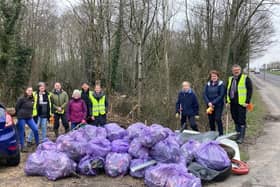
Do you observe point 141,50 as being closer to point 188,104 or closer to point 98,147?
point 188,104

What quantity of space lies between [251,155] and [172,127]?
3.06 m

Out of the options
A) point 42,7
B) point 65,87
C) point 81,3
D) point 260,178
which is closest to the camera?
point 260,178

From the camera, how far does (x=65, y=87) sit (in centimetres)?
2291

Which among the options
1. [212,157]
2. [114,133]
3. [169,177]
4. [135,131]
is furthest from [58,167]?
[212,157]

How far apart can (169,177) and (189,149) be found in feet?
3.89

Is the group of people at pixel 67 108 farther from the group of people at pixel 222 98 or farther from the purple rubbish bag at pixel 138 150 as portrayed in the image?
the purple rubbish bag at pixel 138 150

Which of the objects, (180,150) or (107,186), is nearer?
(107,186)

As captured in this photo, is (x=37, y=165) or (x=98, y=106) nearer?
(x=37, y=165)

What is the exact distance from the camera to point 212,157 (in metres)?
6.15

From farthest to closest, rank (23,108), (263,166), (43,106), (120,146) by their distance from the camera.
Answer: (43,106) → (23,108) → (263,166) → (120,146)

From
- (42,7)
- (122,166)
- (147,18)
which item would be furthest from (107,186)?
(42,7)

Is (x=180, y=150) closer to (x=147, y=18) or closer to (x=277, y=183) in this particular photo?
(x=277, y=183)

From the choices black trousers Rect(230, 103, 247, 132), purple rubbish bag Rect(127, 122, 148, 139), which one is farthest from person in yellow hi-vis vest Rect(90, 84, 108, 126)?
black trousers Rect(230, 103, 247, 132)

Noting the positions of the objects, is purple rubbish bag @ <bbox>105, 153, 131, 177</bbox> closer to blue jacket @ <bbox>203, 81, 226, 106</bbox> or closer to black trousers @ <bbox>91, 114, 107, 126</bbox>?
black trousers @ <bbox>91, 114, 107, 126</bbox>
